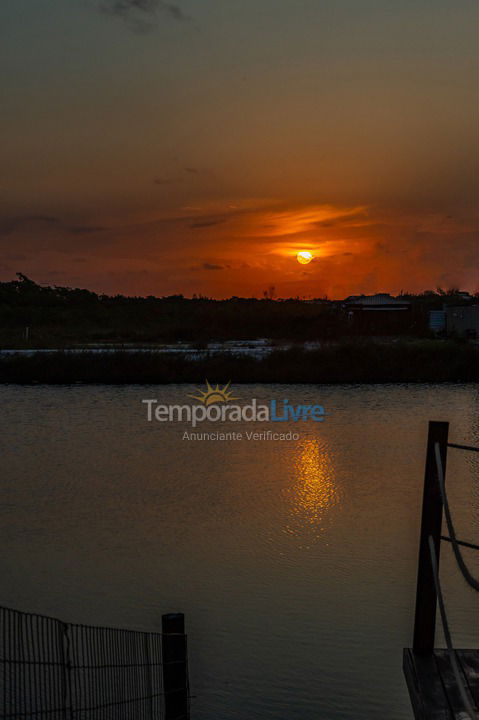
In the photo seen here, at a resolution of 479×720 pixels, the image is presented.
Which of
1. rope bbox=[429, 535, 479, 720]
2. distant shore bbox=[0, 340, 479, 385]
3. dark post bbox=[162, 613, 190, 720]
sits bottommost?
dark post bbox=[162, 613, 190, 720]

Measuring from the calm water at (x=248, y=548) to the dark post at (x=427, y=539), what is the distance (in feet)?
5.31

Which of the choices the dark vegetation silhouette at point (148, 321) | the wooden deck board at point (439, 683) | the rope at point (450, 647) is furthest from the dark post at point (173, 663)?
the dark vegetation silhouette at point (148, 321)

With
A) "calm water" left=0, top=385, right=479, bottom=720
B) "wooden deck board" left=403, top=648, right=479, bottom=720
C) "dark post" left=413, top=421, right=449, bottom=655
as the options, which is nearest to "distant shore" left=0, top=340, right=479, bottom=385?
"calm water" left=0, top=385, right=479, bottom=720

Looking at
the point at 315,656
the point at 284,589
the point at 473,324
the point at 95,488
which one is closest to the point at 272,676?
the point at 315,656

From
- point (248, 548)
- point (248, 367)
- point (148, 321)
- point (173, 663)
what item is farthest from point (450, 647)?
point (148, 321)

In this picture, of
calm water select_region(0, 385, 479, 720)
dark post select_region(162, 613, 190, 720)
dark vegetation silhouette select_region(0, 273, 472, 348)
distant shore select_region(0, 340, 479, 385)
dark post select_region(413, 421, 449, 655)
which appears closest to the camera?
dark post select_region(413, 421, 449, 655)

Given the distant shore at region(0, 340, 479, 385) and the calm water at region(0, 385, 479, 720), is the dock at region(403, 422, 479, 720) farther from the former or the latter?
the distant shore at region(0, 340, 479, 385)

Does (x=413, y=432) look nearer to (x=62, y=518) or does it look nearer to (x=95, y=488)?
(x=95, y=488)

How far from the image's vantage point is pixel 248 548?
9.21 meters

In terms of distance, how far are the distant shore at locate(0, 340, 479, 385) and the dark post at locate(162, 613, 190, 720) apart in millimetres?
20610

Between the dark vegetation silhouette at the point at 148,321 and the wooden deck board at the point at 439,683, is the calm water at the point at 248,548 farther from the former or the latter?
the dark vegetation silhouette at the point at 148,321

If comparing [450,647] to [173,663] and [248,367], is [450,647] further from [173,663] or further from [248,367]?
Result: [248,367]

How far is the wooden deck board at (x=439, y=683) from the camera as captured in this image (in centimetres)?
353

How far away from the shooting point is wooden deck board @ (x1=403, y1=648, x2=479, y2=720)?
11.6ft
